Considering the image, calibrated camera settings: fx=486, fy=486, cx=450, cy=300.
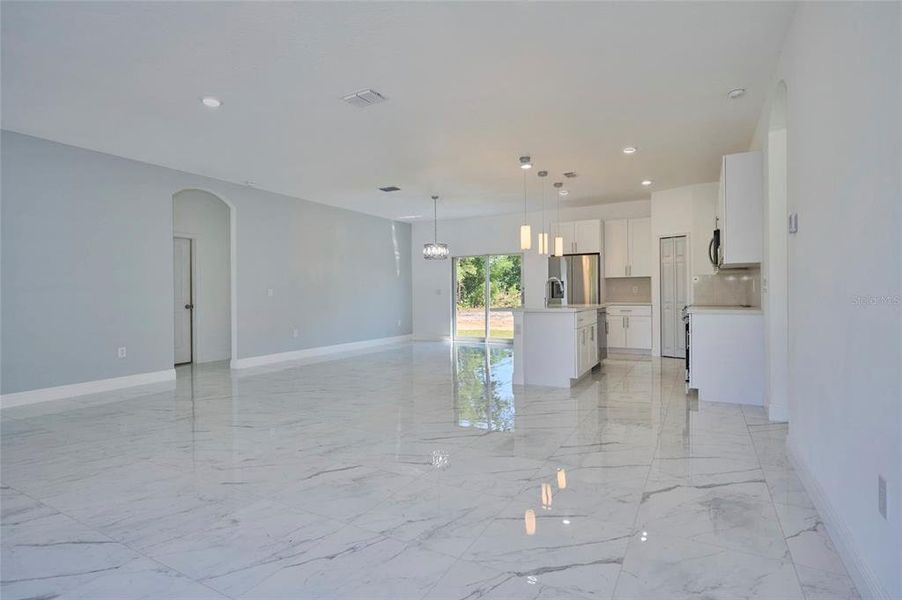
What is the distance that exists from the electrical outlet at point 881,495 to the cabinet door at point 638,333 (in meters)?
6.67

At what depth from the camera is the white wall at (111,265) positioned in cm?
480

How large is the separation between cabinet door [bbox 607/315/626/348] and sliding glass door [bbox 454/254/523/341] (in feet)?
7.25

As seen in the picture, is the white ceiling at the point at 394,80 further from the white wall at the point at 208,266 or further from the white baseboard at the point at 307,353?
the white baseboard at the point at 307,353

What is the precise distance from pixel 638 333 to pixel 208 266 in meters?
7.29

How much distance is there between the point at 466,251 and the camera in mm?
10438

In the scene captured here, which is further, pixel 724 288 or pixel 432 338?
pixel 432 338

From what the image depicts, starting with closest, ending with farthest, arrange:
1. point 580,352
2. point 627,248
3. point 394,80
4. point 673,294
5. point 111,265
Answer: point 394,80
point 580,352
point 111,265
point 673,294
point 627,248

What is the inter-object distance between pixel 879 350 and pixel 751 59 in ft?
8.88

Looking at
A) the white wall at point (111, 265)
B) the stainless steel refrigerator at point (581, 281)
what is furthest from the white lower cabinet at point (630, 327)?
the white wall at point (111, 265)

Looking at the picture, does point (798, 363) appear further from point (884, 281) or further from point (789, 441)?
point (884, 281)

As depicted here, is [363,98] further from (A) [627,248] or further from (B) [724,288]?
(A) [627,248]

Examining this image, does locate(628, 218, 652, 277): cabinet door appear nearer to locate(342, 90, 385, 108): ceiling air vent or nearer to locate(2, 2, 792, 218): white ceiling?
locate(2, 2, 792, 218): white ceiling

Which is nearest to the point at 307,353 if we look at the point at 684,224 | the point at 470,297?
the point at 470,297

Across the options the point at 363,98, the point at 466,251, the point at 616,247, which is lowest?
the point at 616,247
